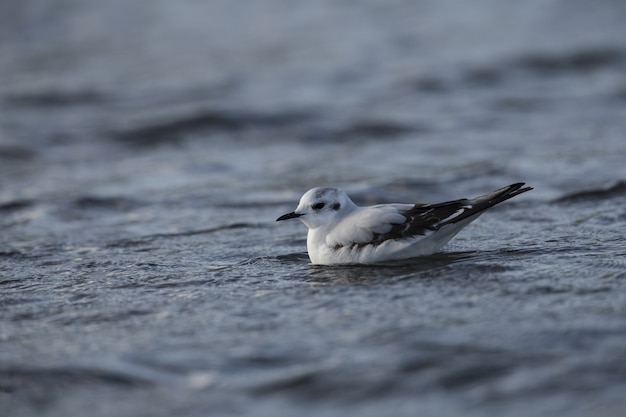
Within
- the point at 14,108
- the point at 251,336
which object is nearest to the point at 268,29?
the point at 14,108

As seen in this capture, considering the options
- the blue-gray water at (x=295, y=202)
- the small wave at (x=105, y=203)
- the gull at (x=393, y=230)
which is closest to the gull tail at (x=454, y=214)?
the gull at (x=393, y=230)

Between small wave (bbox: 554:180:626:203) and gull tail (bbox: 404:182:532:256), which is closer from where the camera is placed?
gull tail (bbox: 404:182:532:256)

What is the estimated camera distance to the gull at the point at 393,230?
7242 millimetres

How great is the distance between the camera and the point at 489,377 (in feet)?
16.7

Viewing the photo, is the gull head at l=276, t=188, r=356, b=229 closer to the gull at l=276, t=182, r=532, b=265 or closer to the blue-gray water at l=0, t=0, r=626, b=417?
the gull at l=276, t=182, r=532, b=265

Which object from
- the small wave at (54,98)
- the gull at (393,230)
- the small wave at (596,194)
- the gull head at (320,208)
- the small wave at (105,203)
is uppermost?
the small wave at (54,98)

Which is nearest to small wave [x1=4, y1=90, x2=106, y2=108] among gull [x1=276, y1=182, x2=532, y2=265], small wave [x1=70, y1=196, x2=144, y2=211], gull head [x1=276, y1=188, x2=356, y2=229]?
small wave [x1=70, y1=196, x2=144, y2=211]

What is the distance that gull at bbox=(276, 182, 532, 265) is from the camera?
7242 mm

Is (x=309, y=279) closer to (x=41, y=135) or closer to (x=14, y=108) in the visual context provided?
(x=41, y=135)

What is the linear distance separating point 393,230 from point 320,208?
643 millimetres

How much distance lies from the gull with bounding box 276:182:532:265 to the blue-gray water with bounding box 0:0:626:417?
7.0 inches

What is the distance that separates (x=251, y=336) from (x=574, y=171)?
18.5 feet

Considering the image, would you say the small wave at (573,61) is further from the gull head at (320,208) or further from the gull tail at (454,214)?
the gull tail at (454,214)

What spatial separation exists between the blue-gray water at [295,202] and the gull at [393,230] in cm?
18
